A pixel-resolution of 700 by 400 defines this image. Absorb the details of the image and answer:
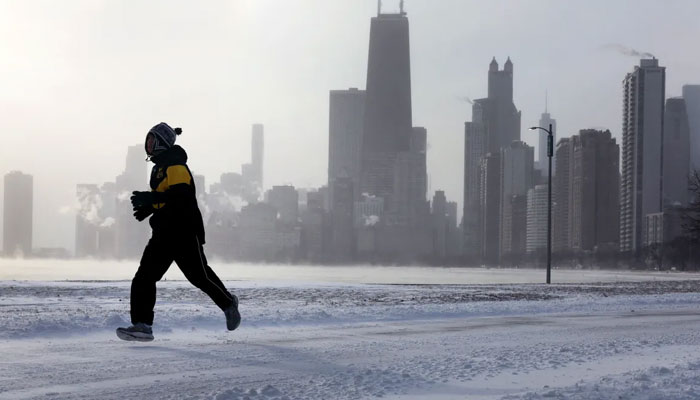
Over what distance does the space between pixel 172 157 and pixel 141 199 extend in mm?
486

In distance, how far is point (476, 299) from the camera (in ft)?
69.5

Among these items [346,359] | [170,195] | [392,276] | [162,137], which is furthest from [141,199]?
[392,276]

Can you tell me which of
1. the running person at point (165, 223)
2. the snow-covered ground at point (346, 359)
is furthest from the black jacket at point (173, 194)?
the snow-covered ground at point (346, 359)

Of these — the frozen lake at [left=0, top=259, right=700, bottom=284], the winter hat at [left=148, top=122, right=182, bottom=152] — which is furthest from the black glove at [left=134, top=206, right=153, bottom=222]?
the frozen lake at [left=0, top=259, right=700, bottom=284]

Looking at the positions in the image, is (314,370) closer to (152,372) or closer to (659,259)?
(152,372)

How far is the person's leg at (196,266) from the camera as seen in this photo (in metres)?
8.01

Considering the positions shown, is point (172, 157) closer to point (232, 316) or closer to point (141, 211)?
point (141, 211)

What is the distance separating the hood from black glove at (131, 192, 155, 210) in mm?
359

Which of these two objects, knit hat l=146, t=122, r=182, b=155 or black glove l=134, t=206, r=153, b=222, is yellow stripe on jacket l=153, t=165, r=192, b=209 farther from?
knit hat l=146, t=122, r=182, b=155

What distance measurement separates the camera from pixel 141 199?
24.9 ft

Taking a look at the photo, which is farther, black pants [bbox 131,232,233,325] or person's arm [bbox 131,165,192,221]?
black pants [bbox 131,232,233,325]

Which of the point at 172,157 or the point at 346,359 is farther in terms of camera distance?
the point at 172,157

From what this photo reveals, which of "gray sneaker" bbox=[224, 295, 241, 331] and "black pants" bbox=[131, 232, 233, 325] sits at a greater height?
"black pants" bbox=[131, 232, 233, 325]

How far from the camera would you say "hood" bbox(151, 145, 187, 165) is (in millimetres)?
7820
